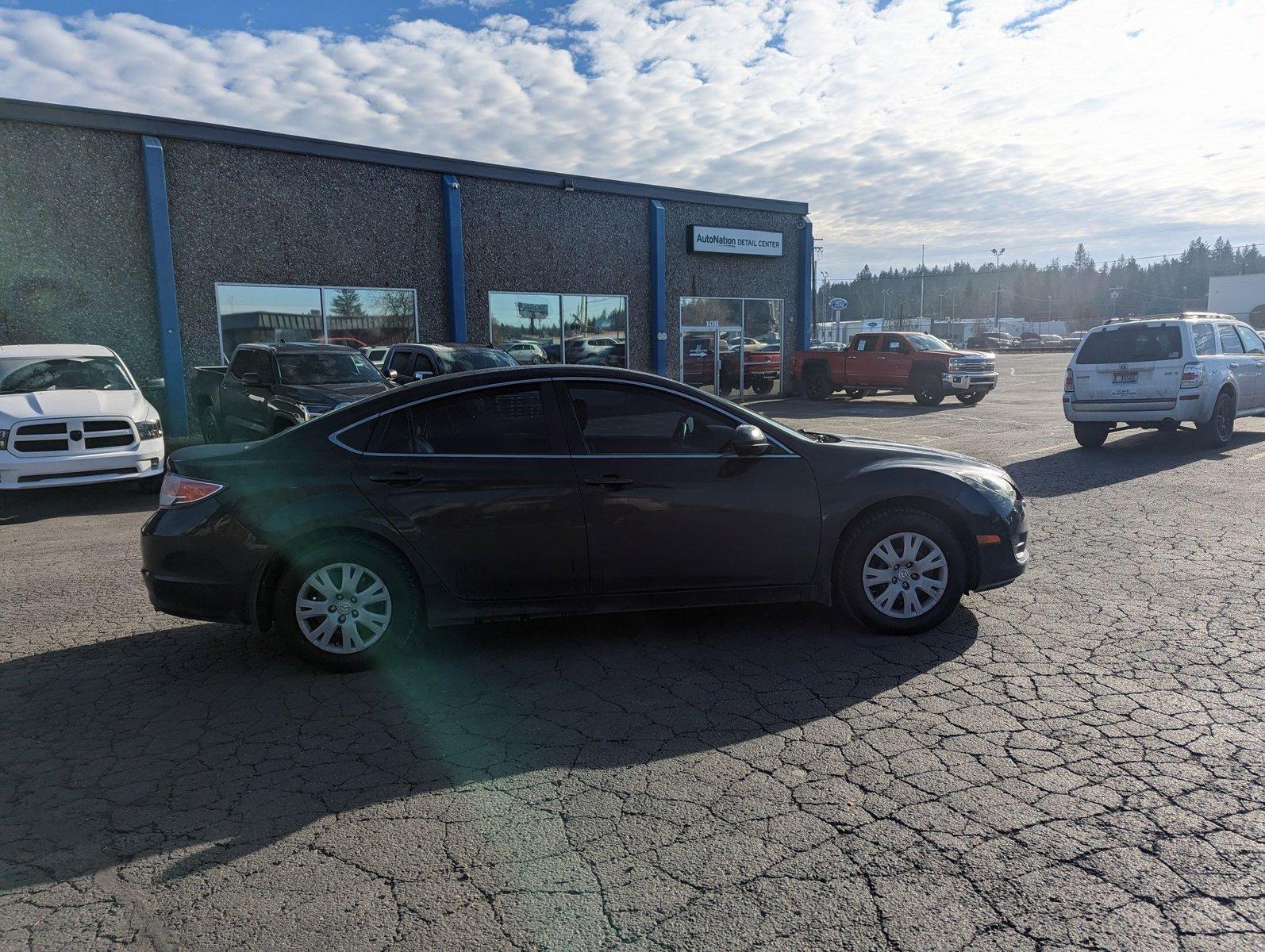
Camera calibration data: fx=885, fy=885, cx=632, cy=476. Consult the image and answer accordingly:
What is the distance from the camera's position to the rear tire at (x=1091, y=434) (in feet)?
42.9

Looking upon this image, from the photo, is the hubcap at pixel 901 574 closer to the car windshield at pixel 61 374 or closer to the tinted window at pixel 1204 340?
the tinted window at pixel 1204 340

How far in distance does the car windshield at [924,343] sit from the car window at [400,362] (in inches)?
550

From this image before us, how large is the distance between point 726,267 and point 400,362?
40.5ft

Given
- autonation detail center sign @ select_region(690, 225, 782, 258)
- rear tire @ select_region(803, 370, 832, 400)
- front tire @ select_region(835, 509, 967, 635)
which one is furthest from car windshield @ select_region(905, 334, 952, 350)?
front tire @ select_region(835, 509, 967, 635)

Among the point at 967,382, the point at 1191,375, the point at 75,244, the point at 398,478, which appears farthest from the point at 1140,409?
the point at 75,244

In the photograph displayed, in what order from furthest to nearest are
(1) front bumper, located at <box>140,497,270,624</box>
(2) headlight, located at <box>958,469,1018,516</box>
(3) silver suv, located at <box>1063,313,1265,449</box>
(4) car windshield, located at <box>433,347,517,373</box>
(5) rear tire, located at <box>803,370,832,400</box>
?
(5) rear tire, located at <box>803,370,832,400</box>, (4) car windshield, located at <box>433,347,517,373</box>, (3) silver suv, located at <box>1063,313,1265,449</box>, (2) headlight, located at <box>958,469,1018,516</box>, (1) front bumper, located at <box>140,497,270,624</box>

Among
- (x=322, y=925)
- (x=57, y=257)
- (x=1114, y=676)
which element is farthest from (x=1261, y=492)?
(x=57, y=257)

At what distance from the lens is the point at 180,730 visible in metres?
4.05

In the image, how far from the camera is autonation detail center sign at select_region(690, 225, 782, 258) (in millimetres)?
23453

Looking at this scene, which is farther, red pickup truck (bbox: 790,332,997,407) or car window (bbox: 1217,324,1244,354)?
red pickup truck (bbox: 790,332,997,407)

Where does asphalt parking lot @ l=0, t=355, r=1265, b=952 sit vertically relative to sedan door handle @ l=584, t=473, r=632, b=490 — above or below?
below

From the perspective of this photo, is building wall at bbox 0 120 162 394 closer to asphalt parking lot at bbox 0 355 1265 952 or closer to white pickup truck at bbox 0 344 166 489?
white pickup truck at bbox 0 344 166 489

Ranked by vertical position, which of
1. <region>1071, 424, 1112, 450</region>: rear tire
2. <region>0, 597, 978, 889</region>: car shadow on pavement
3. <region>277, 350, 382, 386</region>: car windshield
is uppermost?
<region>277, 350, 382, 386</region>: car windshield

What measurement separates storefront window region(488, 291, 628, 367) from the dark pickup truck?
6.56m
